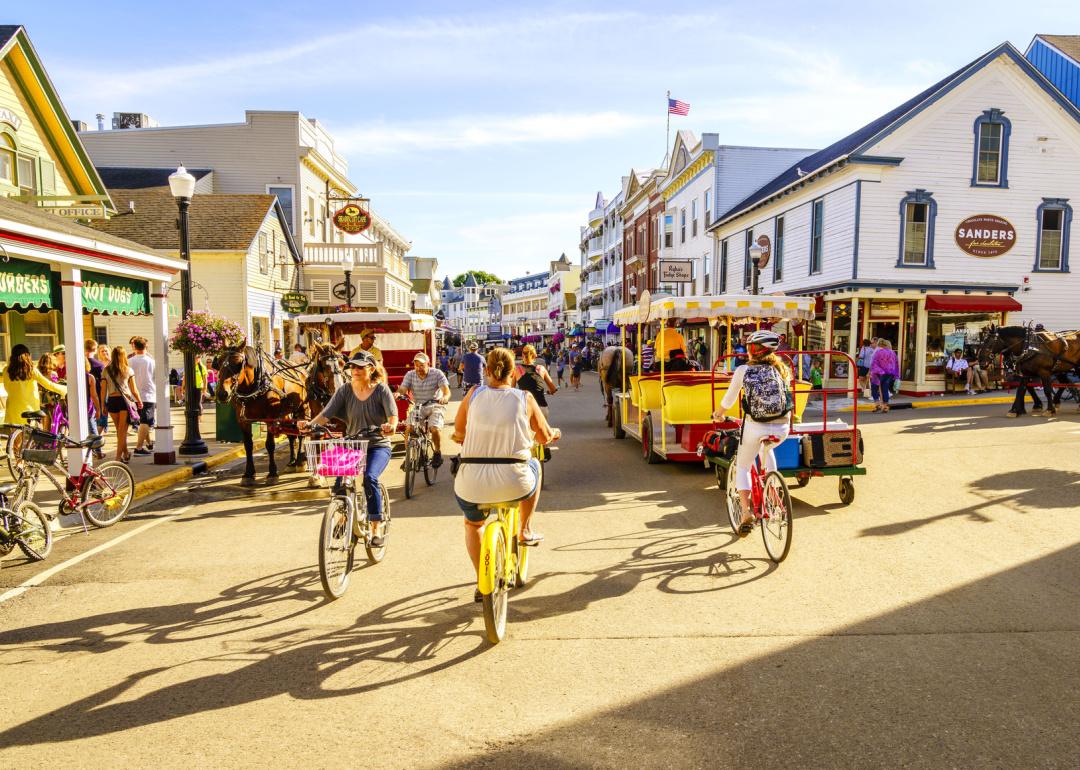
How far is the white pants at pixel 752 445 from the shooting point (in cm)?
689

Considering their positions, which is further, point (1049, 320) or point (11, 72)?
point (1049, 320)

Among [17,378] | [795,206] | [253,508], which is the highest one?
[795,206]

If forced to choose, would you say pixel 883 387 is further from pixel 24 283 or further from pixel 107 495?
pixel 24 283


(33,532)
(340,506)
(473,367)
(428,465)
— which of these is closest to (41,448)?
(33,532)

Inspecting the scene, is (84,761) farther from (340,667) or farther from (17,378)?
(17,378)

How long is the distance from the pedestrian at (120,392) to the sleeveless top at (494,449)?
29.0 ft

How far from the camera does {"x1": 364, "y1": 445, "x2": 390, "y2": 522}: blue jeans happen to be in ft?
21.2

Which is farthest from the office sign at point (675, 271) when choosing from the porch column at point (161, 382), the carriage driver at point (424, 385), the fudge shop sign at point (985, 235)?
the porch column at point (161, 382)

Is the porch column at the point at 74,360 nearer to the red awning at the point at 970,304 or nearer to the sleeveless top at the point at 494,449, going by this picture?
the sleeveless top at the point at 494,449

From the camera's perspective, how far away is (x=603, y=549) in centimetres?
718

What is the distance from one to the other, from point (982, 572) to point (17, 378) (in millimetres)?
11339

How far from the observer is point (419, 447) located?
10.3 meters

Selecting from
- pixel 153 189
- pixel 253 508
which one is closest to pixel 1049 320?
pixel 253 508

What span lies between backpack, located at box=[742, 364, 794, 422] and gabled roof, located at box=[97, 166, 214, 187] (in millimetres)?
28481
